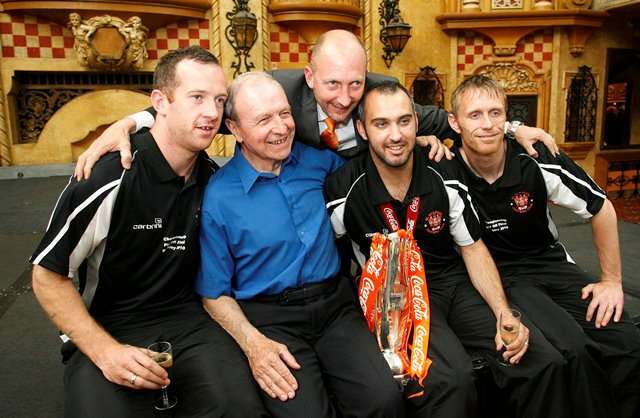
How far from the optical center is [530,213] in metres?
2.23

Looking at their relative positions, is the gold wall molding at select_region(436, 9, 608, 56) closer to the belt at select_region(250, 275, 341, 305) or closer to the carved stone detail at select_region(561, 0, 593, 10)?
the carved stone detail at select_region(561, 0, 593, 10)

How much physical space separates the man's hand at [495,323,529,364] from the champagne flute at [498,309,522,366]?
0.01 m

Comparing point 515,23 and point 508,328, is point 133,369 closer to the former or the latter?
point 508,328

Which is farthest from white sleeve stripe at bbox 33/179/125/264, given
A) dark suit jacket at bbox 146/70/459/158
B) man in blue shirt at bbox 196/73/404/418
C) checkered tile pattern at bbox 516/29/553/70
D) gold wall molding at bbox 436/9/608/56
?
checkered tile pattern at bbox 516/29/553/70

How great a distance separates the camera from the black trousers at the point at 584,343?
1827 mm

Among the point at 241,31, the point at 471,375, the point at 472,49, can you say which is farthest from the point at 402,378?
the point at 472,49

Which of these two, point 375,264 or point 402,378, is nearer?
point 402,378

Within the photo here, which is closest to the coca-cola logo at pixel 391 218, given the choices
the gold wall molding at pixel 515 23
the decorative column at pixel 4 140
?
the decorative column at pixel 4 140

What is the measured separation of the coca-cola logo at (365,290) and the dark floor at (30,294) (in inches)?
47.5

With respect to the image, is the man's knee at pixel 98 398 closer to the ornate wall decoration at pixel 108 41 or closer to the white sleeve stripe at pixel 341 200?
the white sleeve stripe at pixel 341 200

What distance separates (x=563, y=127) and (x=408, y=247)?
6.50 meters

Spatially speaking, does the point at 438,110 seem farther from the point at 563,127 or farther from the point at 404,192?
the point at 563,127

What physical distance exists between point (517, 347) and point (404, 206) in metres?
0.67

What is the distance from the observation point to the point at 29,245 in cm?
371
